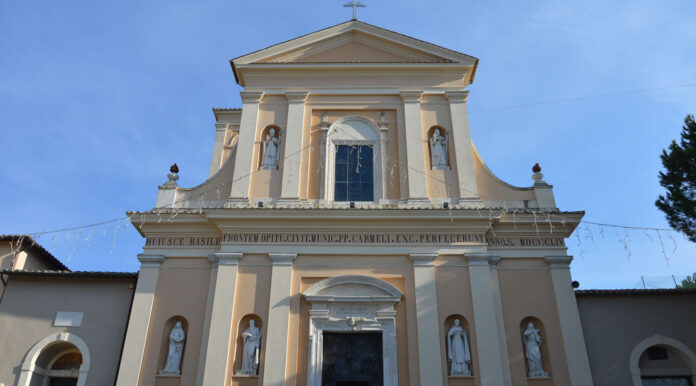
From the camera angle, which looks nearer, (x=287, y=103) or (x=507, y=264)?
(x=507, y=264)

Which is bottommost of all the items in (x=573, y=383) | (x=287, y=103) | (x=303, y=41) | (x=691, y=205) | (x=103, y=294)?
(x=573, y=383)

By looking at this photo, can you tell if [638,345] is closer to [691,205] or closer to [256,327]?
[691,205]

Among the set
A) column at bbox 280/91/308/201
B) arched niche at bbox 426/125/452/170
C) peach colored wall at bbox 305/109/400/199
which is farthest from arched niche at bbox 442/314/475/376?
column at bbox 280/91/308/201

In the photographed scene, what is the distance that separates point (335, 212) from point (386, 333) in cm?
278

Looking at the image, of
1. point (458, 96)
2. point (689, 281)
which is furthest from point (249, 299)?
point (689, 281)

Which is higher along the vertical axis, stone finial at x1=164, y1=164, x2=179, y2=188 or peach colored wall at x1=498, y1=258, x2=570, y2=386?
stone finial at x1=164, y1=164, x2=179, y2=188

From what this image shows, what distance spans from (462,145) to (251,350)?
6827 millimetres

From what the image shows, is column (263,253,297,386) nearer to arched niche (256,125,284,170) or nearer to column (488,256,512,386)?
arched niche (256,125,284,170)

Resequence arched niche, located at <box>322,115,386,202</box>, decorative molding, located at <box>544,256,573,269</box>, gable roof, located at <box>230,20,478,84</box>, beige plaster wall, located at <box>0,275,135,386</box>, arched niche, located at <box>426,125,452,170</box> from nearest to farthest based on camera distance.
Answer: beige plaster wall, located at <box>0,275,135,386</box>, decorative molding, located at <box>544,256,573,269</box>, arched niche, located at <box>322,115,386,202</box>, arched niche, located at <box>426,125,452,170</box>, gable roof, located at <box>230,20,478,84</box>

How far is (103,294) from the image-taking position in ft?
39.4

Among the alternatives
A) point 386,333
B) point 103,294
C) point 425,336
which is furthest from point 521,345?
point 103,294

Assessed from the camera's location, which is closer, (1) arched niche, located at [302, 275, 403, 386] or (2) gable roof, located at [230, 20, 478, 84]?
(1) arched niche, located at [302, 275, 403, 386]

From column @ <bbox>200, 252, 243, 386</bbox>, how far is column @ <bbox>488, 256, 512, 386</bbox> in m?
5.50

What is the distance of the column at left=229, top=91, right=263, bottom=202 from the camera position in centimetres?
1249
